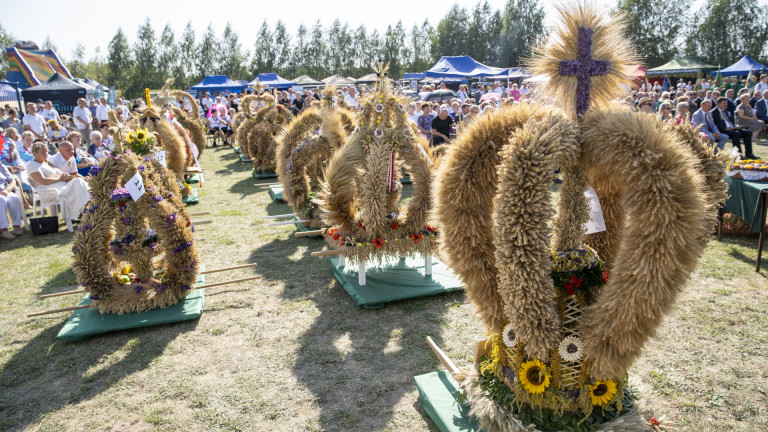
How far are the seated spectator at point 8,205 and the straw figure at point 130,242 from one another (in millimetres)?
4587

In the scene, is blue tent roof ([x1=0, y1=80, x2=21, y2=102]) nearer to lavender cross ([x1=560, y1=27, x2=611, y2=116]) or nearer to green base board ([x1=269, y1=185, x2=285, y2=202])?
green base board ([x1=269, y1=185, x2=285, y2=202])

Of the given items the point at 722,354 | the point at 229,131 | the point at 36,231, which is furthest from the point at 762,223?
the point at 229,131

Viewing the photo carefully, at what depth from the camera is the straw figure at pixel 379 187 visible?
5398mm

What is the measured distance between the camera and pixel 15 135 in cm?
1002

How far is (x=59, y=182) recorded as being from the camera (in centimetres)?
870

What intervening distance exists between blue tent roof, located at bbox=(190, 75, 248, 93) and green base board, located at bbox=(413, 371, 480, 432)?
118 feet

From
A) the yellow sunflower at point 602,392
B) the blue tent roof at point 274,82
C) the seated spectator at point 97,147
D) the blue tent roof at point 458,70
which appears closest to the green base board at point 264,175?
the seated spectator at point 97,147

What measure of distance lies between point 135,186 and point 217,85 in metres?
33.7

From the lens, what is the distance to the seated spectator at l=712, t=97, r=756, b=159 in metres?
11.8

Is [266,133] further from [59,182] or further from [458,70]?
[458,70]

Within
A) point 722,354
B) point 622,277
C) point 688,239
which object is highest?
point 688,239

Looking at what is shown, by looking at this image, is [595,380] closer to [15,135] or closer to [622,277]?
[622,277]

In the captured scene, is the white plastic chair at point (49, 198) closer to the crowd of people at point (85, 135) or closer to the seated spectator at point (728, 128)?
the crowd of people at point (85, 135)

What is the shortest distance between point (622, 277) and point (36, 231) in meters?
9.90
